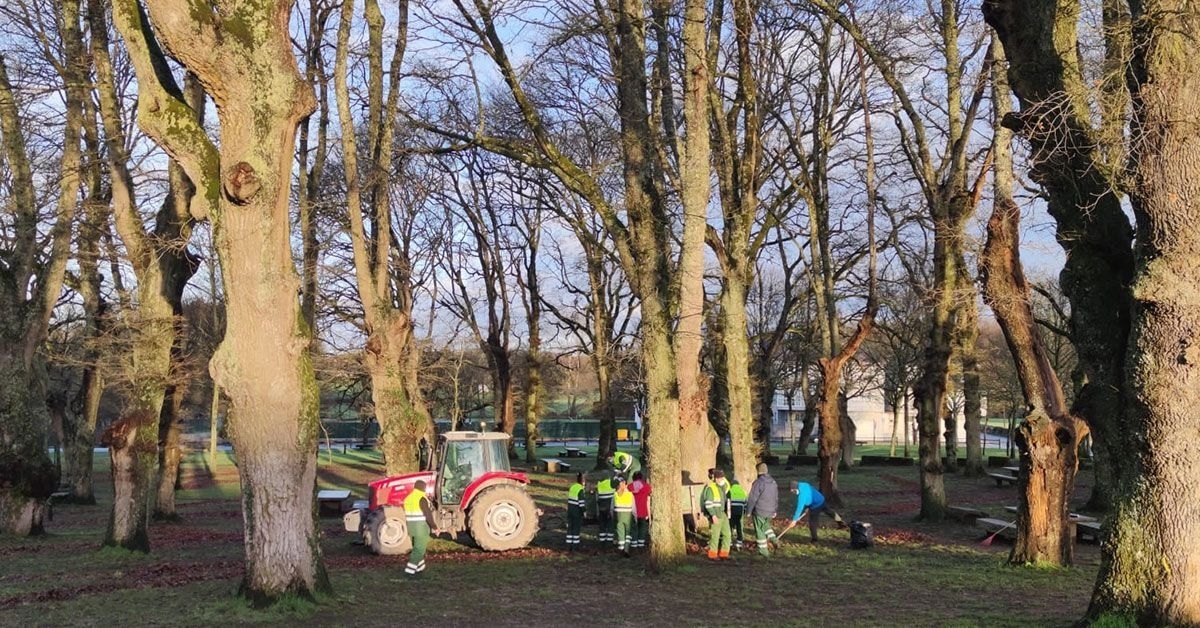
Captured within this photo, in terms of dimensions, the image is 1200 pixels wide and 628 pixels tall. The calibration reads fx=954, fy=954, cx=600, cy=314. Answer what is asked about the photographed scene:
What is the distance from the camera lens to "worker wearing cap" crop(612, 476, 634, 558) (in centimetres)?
1460

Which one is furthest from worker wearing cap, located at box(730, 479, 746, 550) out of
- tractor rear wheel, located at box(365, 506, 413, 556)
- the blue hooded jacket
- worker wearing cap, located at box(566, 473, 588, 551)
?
tractor rear wheel, located at box(365, 506, 413, 556)

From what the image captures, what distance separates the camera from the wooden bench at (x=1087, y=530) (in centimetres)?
1510

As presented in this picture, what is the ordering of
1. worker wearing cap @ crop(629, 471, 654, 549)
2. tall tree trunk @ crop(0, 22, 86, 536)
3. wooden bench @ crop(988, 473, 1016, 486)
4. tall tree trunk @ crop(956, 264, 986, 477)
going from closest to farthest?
worker wearing cap @ crop(629, 471, 654, 549)
tall tree trunk @ crop(0, 22, 86, 536)
tall tree trunk @ crop(956, 264, 986, 477)
wooden bench @ crop(988, 473, 1016, 486)

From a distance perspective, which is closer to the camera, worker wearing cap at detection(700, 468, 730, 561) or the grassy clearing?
the grassy clearing

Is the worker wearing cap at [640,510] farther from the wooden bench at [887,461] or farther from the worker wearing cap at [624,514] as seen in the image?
the wooden bench at [887,461]

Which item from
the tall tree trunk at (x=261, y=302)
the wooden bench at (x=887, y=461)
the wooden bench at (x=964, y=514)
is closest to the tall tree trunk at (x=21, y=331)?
the tall tree trunk at (x=261, y=302)

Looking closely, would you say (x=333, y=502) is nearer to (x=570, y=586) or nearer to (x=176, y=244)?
(x=176, y=244)

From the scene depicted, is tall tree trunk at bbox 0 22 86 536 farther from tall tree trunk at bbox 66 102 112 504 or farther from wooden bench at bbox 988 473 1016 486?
wooden bench at bbox 988 473 1016 486

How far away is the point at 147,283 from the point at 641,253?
7481 millimetres

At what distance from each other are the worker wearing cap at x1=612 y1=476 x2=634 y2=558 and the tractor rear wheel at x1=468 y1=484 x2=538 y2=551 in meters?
1.80

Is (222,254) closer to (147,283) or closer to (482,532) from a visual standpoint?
(147,283)

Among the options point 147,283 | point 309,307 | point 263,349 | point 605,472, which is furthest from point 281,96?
point 605,472

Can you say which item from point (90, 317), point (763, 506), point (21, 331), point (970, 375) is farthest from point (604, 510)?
point (90, 317)

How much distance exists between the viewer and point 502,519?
15797mm
